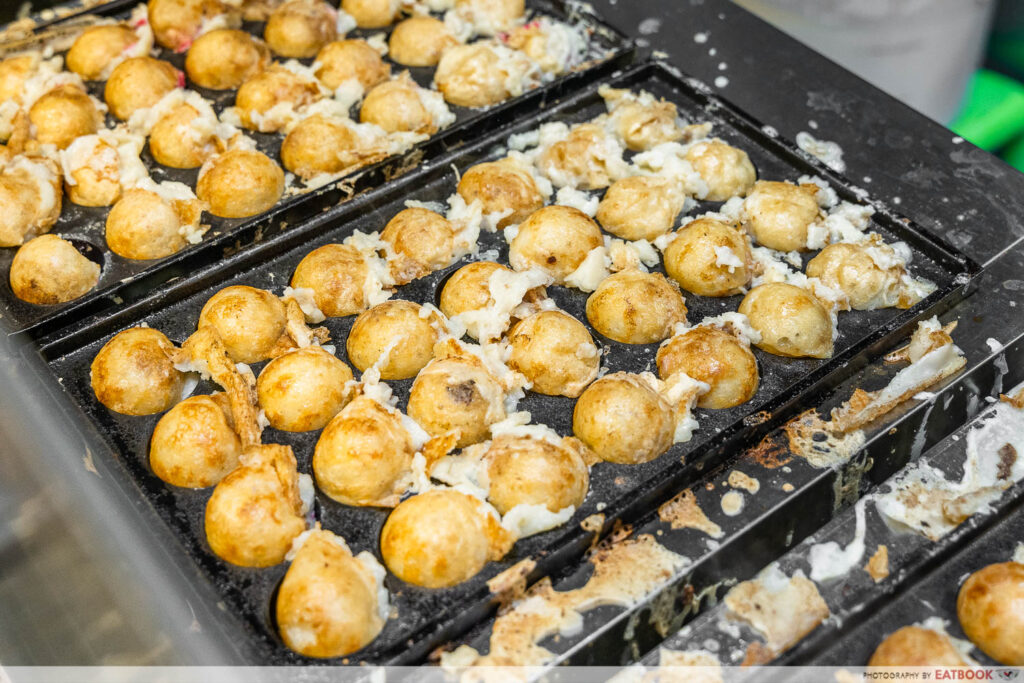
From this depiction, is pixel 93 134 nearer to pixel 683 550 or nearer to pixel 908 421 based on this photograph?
pixel 683 550

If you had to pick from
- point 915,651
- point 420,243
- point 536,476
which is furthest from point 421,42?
point 915,651

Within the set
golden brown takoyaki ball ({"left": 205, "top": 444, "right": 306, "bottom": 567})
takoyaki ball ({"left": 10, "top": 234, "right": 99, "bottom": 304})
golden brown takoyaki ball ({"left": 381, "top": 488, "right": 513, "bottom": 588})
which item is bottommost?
golden brown takoyaki ball ({"left": 381, "top": 488, "right": 513, "bottom": 588})

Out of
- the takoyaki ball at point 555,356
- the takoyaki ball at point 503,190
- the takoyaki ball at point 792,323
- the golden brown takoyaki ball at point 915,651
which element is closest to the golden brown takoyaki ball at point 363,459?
the takoyaki ball at point 555,356

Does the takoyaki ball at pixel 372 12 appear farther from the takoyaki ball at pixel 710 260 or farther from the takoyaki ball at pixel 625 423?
the takoyaki ball at pixel 625 423

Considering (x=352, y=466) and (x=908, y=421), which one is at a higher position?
(x=352, y=466)

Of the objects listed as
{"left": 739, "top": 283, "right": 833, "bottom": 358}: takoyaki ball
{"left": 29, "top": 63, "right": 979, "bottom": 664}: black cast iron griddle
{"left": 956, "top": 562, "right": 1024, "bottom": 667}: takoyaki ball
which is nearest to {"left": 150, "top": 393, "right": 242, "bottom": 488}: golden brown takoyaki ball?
{"left": 29, "top": 63, "right": 979, "bottom": 664}: black cast iron griddle

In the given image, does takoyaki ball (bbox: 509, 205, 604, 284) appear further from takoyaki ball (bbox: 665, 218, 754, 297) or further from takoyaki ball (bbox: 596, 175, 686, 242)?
takoyaki ball (bbox: 665, 218, 754, 297)

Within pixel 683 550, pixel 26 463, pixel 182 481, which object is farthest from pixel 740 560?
pixel 26 463
